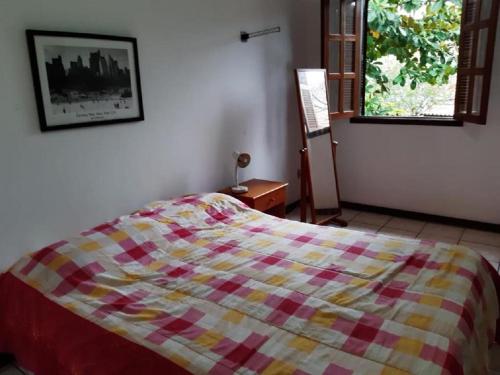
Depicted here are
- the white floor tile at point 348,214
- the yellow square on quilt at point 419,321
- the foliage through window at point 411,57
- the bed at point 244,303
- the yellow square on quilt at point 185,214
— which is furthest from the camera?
the white floor tile at point 348,214

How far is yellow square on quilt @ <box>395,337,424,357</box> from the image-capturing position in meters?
1.26

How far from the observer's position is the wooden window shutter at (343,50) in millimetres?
3637

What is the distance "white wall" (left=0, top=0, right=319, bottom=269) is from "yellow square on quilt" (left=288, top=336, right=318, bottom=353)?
1515 millimetres

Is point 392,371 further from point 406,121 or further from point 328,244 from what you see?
point 406,121

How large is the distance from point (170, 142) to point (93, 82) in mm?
677

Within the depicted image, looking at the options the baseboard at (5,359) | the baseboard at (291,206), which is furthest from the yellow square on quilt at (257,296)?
the baseboard at (291,206)

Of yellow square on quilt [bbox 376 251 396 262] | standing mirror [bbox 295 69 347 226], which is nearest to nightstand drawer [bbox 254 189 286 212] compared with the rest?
standing mirror [bbox 295 69 347 226]

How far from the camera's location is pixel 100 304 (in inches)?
63.1

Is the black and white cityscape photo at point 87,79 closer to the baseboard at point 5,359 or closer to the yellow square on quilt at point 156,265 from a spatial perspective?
the yellow square on quilt at point 156,265

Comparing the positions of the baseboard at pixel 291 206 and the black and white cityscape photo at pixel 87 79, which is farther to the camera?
the baseboard at pixel 291 206

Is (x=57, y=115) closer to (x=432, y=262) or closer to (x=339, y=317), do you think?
(x=339, y=317)

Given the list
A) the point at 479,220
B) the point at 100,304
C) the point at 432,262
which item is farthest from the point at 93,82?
the point at 479,220

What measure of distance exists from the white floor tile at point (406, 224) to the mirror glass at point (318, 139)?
561mm

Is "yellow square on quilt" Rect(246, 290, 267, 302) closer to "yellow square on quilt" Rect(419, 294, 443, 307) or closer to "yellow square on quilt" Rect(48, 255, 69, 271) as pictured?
"yellow square on quilt" Rect(419, 294, 443, 307)
